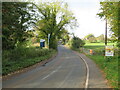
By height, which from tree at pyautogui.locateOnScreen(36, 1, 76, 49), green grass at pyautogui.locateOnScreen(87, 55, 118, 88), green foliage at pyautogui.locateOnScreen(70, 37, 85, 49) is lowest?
green grass at pyautogui.locateOnScreen(87, 55, 118, 88)

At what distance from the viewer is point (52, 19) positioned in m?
46.7

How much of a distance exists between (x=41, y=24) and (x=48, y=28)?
2624 mm

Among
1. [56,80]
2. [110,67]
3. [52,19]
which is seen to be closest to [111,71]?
[110,67]

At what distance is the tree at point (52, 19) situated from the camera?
46375 mm

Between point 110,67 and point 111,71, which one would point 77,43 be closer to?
point 110,67

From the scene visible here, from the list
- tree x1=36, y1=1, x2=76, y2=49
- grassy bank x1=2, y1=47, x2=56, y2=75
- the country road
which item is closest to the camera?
the country road

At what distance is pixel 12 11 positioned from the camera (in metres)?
16.7

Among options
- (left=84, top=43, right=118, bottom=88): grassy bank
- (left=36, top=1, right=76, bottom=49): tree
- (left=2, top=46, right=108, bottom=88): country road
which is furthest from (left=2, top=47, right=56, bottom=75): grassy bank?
(left=36, top=1, right=76, bottom=49): tree

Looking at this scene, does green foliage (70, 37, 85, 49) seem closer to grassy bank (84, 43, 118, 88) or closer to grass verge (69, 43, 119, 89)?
grass verge (69, 43, 119, 89)

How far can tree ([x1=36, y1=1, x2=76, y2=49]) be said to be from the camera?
4638 centimetres

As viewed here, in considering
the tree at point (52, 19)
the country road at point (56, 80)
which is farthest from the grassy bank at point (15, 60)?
the tree at point (52, 19)

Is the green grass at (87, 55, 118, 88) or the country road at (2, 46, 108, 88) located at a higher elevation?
the green grass at (87, 55, 118, 88)

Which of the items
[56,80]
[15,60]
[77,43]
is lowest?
[56,80]

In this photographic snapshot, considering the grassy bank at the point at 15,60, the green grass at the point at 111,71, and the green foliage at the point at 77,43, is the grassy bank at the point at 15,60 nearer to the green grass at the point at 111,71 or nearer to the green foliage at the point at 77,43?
the green grass at the point at 111,71
